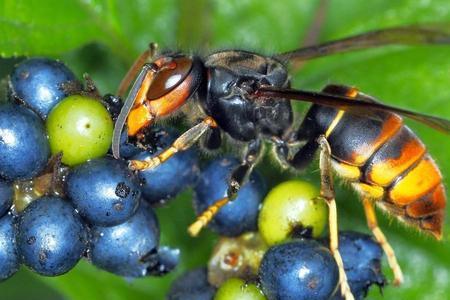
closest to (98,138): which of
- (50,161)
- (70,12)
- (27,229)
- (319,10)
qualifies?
(50,161)

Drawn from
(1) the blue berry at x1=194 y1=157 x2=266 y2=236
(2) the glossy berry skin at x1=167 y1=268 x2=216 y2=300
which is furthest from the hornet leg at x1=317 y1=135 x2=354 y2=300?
(2) the glossy berry skin at x1=167 y1=268 x2=216 y2=300

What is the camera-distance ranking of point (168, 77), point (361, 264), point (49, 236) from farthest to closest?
1. point (168, 77)
2. point (361, 264)
3. point (49, 236)

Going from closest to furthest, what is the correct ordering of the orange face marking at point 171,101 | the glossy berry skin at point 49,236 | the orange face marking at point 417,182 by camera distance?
1. the glossy berry skin at point 49,236
2. the orange face marking at point 171,101
3. the orange face marking at point 417,182

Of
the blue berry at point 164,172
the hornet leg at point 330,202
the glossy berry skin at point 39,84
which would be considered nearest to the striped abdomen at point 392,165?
the hornet leg at point 330,202

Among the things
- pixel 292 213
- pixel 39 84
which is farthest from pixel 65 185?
pixel 292 213

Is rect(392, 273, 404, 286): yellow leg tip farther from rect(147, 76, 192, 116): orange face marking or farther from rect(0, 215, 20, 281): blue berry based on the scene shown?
rect(0, 215, 20, 281): blue berry

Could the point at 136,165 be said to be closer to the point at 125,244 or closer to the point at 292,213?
the point at 125,244

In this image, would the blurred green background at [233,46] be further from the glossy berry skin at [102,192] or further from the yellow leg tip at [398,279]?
the glossy berry skin at [102,192]

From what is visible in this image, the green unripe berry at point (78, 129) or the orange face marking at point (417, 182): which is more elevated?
the green unripe berry at point (78, 129)
